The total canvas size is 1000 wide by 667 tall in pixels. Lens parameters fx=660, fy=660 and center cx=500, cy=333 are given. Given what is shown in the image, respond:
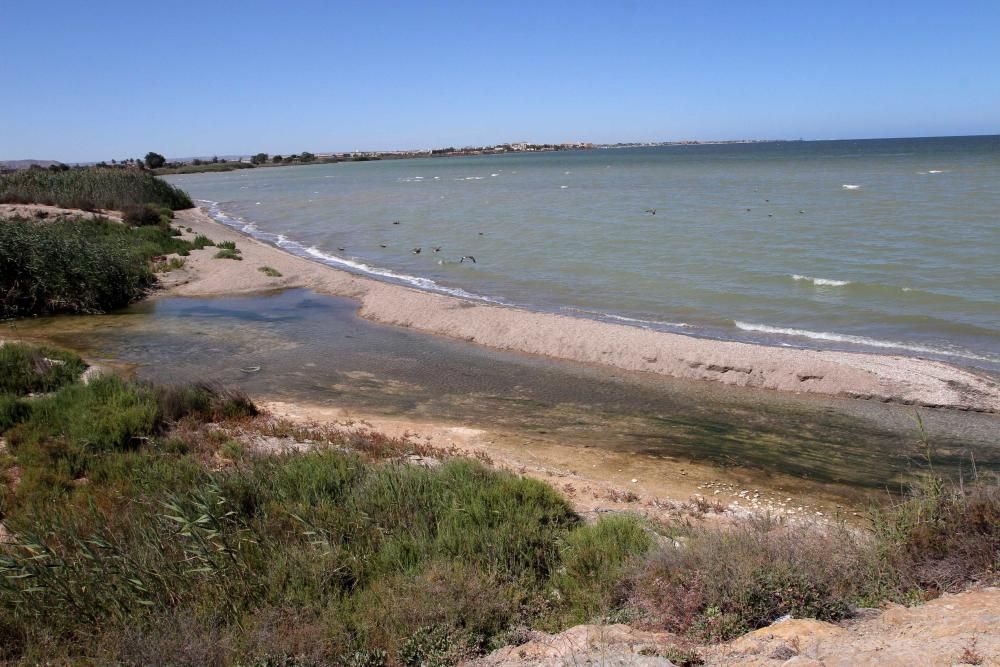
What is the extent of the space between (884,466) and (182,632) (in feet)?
26.5

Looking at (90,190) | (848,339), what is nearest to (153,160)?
(90,190)

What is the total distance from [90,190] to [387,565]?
117 feet

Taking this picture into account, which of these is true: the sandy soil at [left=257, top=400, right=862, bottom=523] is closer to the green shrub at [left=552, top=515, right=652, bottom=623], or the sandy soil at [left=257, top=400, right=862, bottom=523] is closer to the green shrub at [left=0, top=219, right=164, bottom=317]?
the green shrub at [left=552, top=515, right=652, bottom=623]

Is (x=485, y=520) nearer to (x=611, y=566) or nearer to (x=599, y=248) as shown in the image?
(x=611, y=566)

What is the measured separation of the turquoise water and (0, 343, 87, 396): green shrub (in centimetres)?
1099

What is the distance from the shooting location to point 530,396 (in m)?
11.5

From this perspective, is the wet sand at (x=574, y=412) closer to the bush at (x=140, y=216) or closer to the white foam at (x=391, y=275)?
the white foam at (x=391, y=275)

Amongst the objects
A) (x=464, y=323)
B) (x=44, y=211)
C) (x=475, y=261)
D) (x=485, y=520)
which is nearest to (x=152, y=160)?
(x=44, y=211)

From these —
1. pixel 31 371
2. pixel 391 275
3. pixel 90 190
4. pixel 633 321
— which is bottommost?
pixel 633 321

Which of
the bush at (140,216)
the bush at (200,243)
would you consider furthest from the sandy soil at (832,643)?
the bush at (140,216)

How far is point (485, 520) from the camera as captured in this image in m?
5.81

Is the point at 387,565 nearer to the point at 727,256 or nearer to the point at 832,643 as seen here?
the point at 832,643

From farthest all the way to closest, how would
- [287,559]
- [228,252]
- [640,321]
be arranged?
[228,252], [640,321], [287,559]

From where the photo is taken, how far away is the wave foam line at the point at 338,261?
66.8 feet
